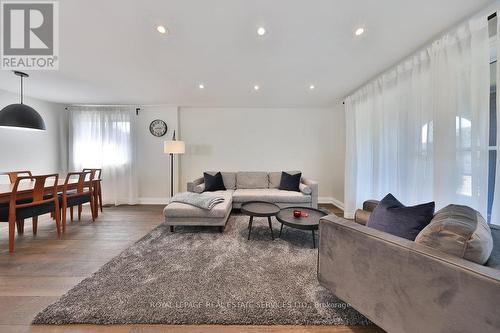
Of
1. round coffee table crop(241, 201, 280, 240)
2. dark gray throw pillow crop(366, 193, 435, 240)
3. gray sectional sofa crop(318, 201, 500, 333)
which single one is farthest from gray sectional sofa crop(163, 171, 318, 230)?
dark gray throw pillow crop(366, 193, 435, 240)

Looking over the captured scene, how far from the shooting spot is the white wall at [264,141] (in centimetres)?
453

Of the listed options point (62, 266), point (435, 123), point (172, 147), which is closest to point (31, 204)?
point (62, 266)

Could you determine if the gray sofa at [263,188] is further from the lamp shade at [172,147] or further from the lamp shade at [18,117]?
the lamp shade at [18,117]

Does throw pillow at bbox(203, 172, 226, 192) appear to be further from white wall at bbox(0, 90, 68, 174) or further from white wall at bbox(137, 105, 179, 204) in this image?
white wall at bbox(0, 90, 68, 174)

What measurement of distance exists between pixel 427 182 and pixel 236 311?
2.37 m

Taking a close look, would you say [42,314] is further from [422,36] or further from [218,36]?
[422,36]

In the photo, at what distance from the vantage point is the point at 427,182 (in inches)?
81.8

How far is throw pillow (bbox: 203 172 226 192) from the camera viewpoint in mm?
3877

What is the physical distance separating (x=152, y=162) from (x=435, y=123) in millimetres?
5086

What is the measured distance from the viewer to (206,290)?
5.08 ft

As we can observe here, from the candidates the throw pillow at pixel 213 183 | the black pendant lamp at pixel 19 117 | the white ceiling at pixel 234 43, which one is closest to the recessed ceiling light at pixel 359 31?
the white ceiling at pixel 234 43

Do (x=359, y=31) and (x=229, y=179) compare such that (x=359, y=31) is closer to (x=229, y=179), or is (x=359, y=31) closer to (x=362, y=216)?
(x=362, y=216)

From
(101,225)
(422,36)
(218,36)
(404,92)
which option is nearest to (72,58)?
(218,36)

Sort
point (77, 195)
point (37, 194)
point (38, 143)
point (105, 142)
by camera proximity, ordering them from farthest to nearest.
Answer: point (105, 142) < point (38, 143) < point (77, 195) < point (37, 194)
